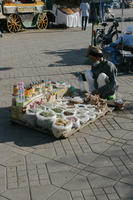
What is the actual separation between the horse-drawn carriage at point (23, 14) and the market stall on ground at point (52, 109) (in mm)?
12964

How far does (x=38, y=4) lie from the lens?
18641mm

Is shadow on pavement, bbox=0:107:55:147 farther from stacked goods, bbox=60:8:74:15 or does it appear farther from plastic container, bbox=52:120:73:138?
stacked goods, bbox=60:8:74:15

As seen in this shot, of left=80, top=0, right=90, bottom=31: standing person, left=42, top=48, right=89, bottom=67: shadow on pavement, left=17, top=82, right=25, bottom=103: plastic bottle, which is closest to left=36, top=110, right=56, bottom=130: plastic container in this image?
left=17, top=82, right=25, bottom=103: plastic bottle

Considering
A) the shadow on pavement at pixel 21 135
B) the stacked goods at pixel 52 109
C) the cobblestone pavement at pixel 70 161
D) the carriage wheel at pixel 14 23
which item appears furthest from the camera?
the carriage wheel at pixel 14 23

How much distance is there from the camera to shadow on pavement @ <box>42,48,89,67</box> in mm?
10060

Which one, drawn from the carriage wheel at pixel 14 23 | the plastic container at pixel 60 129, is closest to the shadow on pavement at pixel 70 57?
the plastic container at pixel 60 129

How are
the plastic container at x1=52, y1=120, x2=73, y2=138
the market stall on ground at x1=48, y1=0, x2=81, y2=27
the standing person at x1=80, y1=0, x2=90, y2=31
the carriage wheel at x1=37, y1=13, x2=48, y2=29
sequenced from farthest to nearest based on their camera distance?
the market stall on ground at x1=48, y1=0, x2=81, y2=27
the carriage wheel at x1=37, y1=13, x2=48, y2=29
the standing person at x1=80, y1=0, x2=90, y2=31
the plastic container at x1=52, y1=120, x2=73, y2=138

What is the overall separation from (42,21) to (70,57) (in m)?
9.22

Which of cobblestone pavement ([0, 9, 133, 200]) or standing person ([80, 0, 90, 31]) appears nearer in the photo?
cobblestone pavement ([0, 9, 133, 200])

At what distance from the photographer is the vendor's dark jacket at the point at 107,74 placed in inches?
229

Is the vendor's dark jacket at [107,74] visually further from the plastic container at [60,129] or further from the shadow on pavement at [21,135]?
the shadow on pavement at [21,135]

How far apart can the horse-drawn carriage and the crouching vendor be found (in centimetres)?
1287

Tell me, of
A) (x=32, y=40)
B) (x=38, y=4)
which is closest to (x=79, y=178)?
(x=32, y=40)

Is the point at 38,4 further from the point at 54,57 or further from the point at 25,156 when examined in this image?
the point at 25,156
